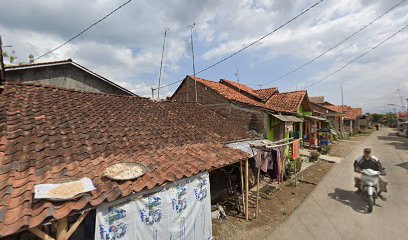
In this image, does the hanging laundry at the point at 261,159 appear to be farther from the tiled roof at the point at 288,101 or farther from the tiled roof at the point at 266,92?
the tiled roof at the point at 266,92

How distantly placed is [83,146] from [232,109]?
11244 millimetres

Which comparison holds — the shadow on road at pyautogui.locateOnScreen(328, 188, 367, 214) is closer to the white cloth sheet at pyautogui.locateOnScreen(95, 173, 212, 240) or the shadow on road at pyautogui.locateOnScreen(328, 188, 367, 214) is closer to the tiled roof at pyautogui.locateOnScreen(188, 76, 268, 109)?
the white cloth sheet at pyautogui.locateOnScreen(95, 173, 212, 240)

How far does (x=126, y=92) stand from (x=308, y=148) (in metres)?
17.7

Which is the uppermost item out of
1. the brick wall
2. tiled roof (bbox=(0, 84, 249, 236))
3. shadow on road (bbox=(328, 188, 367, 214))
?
the brick wall

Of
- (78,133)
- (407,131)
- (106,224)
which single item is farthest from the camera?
(407,131)

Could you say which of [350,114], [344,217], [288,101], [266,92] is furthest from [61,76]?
[350,114]

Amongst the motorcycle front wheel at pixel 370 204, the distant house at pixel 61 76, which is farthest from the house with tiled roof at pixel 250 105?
the motorcycle front wheel at pixel 370 204

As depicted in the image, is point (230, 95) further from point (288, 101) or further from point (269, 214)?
point (269, 214)

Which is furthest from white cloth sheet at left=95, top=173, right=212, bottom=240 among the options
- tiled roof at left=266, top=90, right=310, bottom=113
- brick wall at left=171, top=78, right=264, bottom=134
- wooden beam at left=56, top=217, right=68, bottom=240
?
tiled roof at left=266, top=90, right=310, bottom=113

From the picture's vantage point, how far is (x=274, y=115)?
14508mm

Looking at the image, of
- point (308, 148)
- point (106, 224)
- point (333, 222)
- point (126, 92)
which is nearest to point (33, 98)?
point (106, 224)

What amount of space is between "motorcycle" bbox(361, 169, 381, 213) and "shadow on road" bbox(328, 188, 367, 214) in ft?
1.15

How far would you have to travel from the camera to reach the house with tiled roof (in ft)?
49.5

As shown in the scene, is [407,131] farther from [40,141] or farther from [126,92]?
[40,141]
